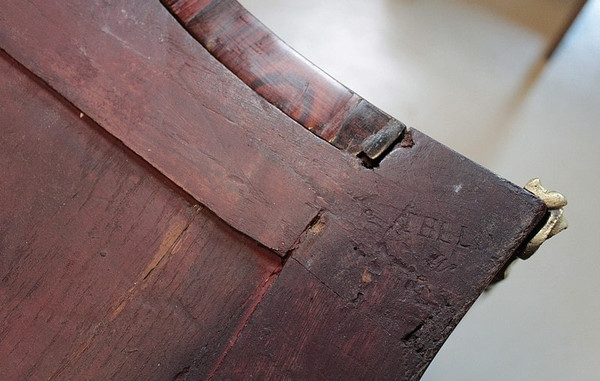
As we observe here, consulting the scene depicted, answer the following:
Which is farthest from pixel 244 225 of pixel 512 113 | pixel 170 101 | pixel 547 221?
pixel 512 113

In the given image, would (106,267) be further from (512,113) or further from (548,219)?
(512,113)

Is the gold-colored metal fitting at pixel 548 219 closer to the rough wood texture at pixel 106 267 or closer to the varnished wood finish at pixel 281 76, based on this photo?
the varnished wood finish at pixel 281 76

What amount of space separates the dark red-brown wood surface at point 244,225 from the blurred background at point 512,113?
26.3 inches

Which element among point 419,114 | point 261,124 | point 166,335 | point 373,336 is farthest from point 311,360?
point 419,114

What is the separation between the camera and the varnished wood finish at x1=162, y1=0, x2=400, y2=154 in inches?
31.8

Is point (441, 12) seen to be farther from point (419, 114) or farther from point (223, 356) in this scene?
point (223, 356)

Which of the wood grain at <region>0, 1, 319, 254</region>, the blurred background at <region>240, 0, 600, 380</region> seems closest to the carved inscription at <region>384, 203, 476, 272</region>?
the wood grain at <region>0, 1, 319, 254</region>

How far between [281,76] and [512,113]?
2.71ft

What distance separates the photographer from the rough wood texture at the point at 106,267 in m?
0.82

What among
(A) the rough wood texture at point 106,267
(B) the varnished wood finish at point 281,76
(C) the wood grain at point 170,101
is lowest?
(A) the rough wood texture at point 106,267

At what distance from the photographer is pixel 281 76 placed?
82cm

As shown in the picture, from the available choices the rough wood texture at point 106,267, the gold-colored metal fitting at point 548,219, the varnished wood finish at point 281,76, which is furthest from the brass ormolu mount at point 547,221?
the rough wood texture at point 106,267

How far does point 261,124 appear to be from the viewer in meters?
0.80

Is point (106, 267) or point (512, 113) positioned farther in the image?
point (512, 113)
